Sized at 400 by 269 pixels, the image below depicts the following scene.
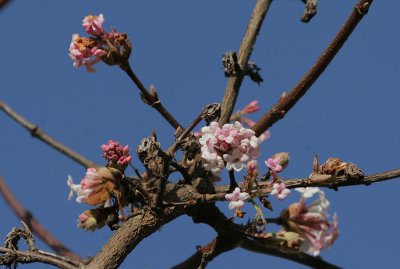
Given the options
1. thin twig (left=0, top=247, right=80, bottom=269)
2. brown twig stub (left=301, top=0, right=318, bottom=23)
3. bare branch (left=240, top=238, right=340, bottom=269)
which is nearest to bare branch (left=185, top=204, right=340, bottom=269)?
bare branch (left=240, top=238, right=340, bottom=269)

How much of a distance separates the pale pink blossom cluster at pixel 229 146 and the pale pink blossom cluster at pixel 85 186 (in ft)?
1.78

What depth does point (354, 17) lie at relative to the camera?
254 centimetres

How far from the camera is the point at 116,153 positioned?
8.34 ft

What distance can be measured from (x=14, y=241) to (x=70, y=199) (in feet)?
1.64

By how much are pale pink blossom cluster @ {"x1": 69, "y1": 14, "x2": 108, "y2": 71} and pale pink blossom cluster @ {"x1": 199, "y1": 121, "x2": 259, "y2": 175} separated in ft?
2.10

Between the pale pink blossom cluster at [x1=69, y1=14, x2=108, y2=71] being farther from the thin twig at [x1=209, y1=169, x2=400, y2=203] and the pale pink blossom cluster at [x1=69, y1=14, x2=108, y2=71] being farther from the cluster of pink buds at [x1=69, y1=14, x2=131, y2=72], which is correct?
the thin twig at [x1=209, y1=169, x2=400, y2=203]

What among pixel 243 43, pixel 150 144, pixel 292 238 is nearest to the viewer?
pixel 150 144

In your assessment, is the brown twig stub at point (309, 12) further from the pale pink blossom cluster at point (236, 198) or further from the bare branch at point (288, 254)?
the pale pink blossom cluster at point (236, 198)

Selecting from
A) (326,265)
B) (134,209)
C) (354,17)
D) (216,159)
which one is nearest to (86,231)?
(134,209)

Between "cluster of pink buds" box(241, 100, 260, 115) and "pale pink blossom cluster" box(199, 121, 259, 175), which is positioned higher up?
"cluster of pink buds" box(241, 100, 260, 115)

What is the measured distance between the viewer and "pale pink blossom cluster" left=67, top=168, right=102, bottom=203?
2850mm

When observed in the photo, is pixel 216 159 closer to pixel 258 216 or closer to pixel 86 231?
pixel 258 216

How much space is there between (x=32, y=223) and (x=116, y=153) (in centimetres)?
141

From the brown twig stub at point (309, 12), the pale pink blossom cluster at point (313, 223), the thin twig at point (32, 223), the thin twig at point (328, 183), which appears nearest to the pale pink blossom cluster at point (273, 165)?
the thin twig at point (328, 183)
